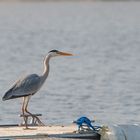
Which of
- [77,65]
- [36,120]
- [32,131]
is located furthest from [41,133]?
[77,65]

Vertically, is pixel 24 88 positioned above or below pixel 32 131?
above

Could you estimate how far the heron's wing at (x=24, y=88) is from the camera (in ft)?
48.1

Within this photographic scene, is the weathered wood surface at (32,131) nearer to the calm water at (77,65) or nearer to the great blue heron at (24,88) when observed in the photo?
the great blue heron at (24,88)

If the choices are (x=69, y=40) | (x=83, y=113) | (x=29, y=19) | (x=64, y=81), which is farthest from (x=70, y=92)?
(x=29, y=19)

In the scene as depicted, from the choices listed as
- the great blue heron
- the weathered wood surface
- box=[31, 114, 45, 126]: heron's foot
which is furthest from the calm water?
the weathered wood surface

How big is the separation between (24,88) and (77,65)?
526 inches

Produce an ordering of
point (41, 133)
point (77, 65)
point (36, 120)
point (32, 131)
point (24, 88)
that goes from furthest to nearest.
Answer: point (77, 65)
point (36, 120)
point (24, 88)
point (32, 131)
point (41, 133)

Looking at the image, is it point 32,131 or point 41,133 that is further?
point 32,131

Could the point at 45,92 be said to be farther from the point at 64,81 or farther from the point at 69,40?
the point at 69,40

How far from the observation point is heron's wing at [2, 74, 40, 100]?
1465cm

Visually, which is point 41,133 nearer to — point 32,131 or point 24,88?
point 32,131

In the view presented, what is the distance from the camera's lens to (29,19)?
194 ft

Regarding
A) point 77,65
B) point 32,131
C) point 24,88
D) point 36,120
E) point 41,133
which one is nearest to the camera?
point 41,133

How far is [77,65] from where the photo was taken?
2805cm
